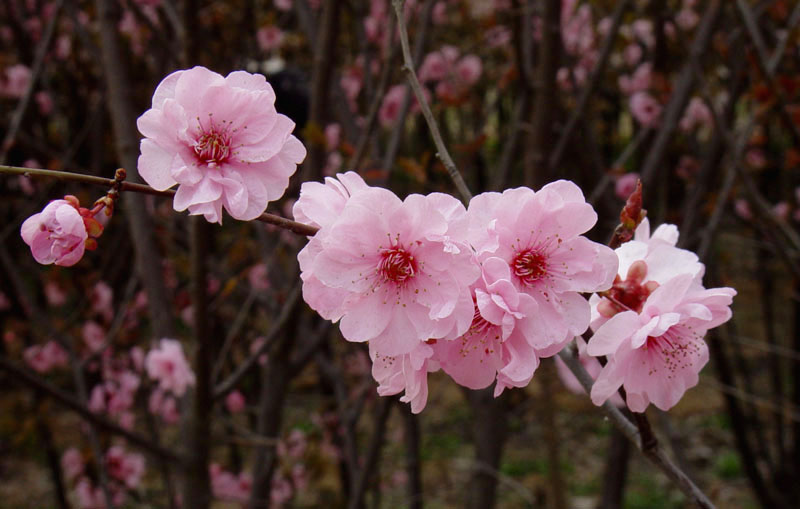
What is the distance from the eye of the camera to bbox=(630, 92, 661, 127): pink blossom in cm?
335

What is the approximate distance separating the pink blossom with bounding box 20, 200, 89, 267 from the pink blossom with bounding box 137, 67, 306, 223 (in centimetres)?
10

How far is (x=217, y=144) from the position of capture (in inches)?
34.9

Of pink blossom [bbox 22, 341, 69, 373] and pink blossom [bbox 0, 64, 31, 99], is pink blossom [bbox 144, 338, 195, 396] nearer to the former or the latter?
pink blossom [bbox 22, 341, 69, 373]

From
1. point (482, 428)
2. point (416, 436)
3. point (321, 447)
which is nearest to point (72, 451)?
point (321, 447)

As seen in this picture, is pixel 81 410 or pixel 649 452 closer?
pixel 649 452

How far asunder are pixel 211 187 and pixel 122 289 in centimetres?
359

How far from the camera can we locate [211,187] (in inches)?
33.9

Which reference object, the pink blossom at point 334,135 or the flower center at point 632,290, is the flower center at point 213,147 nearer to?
the flower center at point 632,290

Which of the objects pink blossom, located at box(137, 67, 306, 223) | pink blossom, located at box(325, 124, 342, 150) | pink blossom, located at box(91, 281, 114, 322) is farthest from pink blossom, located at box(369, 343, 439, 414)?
pink blossom, located at box(91, 281, 114, 322)

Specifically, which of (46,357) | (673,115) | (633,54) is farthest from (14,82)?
(633,54)

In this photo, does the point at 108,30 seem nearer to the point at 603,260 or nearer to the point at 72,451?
the point at 603,260

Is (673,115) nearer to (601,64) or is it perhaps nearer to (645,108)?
(601,64)

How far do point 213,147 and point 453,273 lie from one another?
0.34 metres

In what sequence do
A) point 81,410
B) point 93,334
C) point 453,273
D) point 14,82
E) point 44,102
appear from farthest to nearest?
point 44,102 → point 14,82 → point 93,334 → point 81,410 → point 453,273
